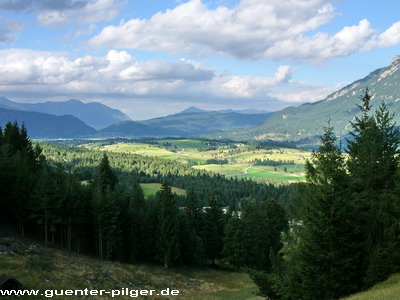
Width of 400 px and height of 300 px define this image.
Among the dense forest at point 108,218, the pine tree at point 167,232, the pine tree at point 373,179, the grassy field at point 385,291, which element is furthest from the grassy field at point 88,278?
the grassy field at point 385,291

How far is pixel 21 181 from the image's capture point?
57.2 metres

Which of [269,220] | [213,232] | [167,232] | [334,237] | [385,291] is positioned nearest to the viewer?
[385,291]

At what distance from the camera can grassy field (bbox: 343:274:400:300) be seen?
Result: 72.8 feet

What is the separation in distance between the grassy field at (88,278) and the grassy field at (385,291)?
596 inches

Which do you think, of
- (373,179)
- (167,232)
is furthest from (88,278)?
(373,179)

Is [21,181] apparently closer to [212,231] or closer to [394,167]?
[212,231]

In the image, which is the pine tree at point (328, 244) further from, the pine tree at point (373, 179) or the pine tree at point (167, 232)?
the pine tree at point (167, 232)

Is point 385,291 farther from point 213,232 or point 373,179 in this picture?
point 213,232

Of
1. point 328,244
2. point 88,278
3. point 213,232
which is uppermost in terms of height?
point 328,244

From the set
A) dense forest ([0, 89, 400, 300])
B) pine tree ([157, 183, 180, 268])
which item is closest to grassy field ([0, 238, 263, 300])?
pine tree ([157, 183, 180, 268])

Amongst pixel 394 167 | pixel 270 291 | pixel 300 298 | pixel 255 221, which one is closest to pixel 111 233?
pixel 255 221

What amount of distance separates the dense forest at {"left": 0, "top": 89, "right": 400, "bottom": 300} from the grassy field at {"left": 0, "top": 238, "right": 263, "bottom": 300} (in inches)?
251

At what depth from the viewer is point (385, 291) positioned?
23.7 metres

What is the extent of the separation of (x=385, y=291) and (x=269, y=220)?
184ft
